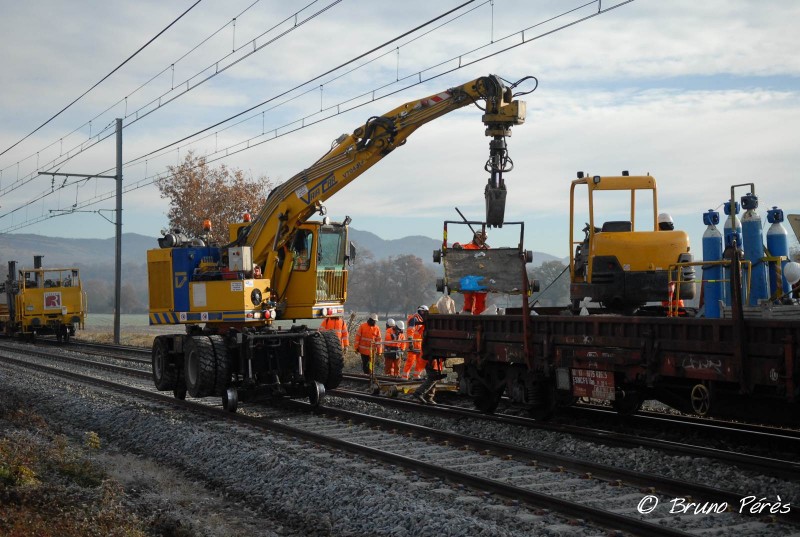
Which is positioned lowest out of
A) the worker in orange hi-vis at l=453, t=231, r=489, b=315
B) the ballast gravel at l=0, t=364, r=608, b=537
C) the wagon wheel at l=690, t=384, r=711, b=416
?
the ballast gravel at l=0, t=364, r=608, b=537

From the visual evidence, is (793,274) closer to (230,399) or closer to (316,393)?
(316,393)

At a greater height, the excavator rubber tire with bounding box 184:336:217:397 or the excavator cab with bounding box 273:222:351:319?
the excavator cab with bounding box 273:222:351:319

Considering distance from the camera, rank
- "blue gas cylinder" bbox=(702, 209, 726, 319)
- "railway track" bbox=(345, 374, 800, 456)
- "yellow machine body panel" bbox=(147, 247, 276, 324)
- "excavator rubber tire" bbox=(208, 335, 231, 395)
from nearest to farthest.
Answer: "railway track" bbox=(345, 374, 800, 456), "blue gas cylinder" bbox=(702, 209, 726, 319), "excavator rubber tire" bbox=(208, 335, 231, 395), "yellow machine body panel" bbox=(147, 247, 276, 324)

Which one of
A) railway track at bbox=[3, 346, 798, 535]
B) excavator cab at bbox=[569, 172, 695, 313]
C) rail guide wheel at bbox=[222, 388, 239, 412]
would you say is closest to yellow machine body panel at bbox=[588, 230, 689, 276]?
excavator cab at bbox=[569, 172, 695, 313]

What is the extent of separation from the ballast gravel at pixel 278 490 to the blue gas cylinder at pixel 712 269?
540cm

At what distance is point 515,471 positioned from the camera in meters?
9.75

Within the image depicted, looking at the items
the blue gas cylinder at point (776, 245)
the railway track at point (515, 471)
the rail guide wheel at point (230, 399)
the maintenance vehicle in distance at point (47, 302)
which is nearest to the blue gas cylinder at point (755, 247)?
the blue gas cylinder at point (776, 245)

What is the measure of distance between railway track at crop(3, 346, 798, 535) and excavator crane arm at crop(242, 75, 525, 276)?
3.58 m

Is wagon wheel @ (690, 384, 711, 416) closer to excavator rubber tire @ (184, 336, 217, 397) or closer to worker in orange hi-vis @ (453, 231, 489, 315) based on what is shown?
worker in orange hi-vis @ (453, 231, 489, 315)

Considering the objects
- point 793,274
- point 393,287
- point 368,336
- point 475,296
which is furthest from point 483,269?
point 393,287

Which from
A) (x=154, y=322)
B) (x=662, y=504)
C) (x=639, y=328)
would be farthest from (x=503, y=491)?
(x=154, y=322)

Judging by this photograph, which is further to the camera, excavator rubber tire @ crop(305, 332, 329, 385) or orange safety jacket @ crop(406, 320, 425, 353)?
orange safety jacket @ crop(406, 320, 425, 353)

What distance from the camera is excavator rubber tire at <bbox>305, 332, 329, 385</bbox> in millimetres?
15461

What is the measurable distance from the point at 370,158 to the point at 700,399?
7374 mm
